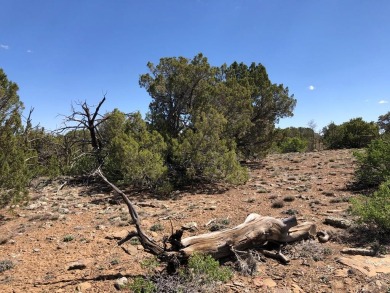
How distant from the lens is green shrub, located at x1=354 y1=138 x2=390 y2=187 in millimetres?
10688

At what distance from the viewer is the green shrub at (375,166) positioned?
35.1 ft

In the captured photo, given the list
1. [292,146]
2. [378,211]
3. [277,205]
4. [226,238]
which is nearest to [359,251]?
[378,211]

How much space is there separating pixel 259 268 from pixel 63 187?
32.6ft

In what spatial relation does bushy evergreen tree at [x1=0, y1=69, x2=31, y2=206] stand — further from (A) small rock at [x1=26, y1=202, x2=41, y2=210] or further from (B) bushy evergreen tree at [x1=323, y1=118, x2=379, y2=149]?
(B) bushy evergreen tree at [x1=323, y1=118, x2=379, y2=149]

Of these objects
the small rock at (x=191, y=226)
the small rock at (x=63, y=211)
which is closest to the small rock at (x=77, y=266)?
the small rock at (x=191, y=226)

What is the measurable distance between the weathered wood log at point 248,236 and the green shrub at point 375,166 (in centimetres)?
589

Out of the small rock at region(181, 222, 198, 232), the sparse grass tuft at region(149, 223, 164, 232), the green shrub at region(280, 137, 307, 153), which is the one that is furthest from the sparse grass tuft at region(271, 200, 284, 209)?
the green shrub at region(280, 137, 307, 153)

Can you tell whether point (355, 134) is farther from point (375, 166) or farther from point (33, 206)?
point (33, 206)

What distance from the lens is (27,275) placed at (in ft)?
17.7

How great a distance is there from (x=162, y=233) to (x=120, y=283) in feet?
8.25

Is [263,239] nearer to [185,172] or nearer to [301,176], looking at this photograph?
[185,172]

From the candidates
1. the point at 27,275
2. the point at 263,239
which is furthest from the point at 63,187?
the point at 263,239

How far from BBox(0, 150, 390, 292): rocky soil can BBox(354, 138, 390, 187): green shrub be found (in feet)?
3.04

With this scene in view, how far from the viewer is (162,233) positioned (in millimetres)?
7203
